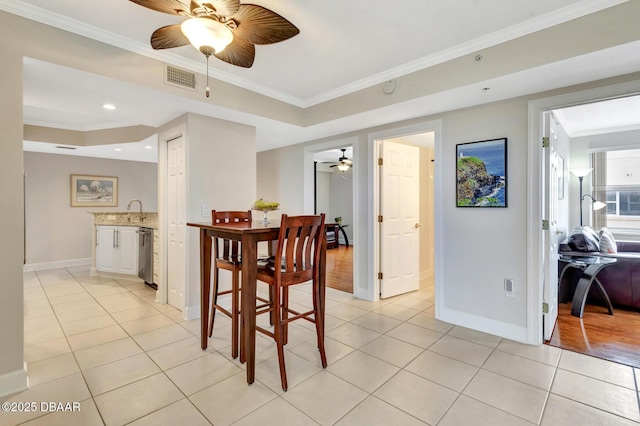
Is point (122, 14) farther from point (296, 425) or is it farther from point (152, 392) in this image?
point (296, 425)

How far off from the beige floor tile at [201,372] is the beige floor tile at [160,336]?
501 millimetres

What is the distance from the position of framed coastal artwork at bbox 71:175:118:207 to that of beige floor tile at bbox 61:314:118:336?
Answer: 4052mm

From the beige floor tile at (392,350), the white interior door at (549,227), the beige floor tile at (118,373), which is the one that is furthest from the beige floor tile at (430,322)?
the beige floor tile at (118,373)

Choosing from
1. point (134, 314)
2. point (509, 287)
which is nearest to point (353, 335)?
point (509, 287)

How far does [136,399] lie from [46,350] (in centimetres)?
130

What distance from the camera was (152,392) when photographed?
76.6 inches

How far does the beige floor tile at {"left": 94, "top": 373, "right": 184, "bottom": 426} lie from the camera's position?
5.67 feet

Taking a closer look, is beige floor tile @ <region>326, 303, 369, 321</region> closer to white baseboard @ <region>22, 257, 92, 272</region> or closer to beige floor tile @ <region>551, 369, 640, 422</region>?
beige floor tile @ <region>551, 369, 640, 422</region>

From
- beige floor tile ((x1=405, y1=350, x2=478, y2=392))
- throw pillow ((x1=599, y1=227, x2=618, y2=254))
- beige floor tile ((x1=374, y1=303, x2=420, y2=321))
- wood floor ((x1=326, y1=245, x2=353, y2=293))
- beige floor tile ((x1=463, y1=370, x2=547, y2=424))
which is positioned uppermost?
throw pillow ((x1=599, y1=227, x2=618, y2=254))

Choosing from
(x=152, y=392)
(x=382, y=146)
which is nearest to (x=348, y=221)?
(x=382, y=146)

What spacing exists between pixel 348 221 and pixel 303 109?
6.15 meters

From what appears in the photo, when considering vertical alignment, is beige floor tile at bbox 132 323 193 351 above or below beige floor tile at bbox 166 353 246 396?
above

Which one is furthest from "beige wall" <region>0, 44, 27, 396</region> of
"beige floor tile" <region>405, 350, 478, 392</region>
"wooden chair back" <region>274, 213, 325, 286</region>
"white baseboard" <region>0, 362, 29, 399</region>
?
"beige floor tile" <region>405, 350, 478, 392</region>

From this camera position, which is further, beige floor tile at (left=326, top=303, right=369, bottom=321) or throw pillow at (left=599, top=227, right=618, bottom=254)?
throw pillow at (left=599, top=227, right=618, bottom=254)
